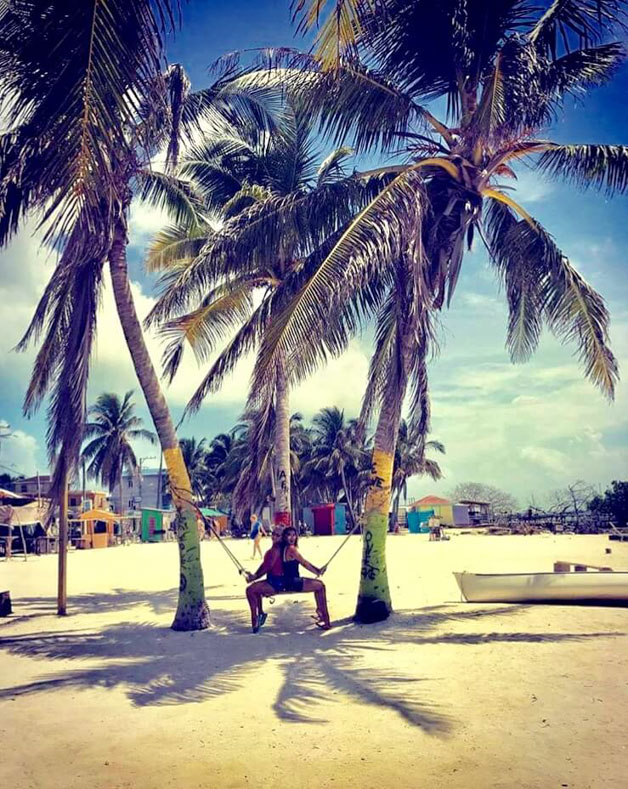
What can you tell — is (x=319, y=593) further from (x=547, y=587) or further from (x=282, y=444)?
(x=282, y=444)

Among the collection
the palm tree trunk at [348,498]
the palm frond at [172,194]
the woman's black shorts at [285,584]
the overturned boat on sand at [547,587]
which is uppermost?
the palm frond at [172,194]

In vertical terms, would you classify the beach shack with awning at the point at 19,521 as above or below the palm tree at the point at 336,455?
below

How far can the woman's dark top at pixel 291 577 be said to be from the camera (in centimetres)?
885

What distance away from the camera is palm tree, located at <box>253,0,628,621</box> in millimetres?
8789

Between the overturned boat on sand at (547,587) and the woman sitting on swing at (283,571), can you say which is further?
the overturned boat on sand at (547,587)

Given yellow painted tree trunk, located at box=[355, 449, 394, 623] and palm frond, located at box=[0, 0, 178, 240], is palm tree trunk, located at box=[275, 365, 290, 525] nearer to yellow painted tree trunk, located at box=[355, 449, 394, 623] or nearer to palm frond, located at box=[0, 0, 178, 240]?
yellow painted tree trunk, located at box=[355, 449, 394, 623]

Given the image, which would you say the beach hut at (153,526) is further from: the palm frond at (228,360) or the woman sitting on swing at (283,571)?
the woman sitting on swing at (283,571)

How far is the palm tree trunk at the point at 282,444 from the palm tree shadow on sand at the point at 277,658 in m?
2.16

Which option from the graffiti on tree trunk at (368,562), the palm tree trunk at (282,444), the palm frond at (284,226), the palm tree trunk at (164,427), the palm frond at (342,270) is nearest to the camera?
the palm frond at (342,270)

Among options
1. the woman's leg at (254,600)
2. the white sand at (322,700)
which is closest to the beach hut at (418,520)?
the white sand at (322,700)

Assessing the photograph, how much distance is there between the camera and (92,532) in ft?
120

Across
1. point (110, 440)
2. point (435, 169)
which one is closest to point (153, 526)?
point (110, 440)

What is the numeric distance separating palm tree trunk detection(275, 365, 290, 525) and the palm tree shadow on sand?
216cm

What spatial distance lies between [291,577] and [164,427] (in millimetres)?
2754
